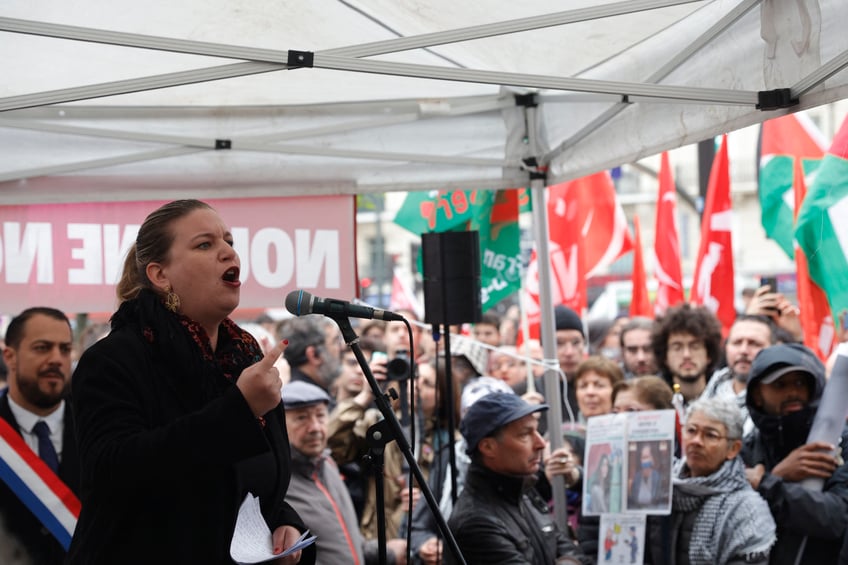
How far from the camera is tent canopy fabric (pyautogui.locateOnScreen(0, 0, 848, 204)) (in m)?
3.60

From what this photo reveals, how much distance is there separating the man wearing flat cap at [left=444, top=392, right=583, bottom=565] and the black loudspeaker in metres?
0.51

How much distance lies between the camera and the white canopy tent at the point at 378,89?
3600 mm

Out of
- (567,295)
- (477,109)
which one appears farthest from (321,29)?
(567,295)

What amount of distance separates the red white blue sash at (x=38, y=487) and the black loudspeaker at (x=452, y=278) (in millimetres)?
1766

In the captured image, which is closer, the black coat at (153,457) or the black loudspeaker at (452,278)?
the black coat at (153,457)

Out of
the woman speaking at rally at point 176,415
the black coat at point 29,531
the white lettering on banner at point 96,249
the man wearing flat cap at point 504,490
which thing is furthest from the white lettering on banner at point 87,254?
the woman speaking at rally at point 176,415

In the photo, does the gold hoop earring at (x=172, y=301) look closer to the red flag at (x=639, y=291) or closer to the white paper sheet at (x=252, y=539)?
the white paper sheet at (x=252, y=539)

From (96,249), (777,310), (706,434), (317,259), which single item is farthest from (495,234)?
(96,249)

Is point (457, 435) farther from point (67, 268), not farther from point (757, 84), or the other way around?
point (757, 84)

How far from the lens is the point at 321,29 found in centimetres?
429

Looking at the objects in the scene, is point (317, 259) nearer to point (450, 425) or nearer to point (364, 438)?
point (364, 438)

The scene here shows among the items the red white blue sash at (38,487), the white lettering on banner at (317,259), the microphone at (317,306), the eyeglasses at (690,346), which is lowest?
the red white blue sash at (38,487)

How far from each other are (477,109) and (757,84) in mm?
1842

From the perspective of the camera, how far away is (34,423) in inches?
180
